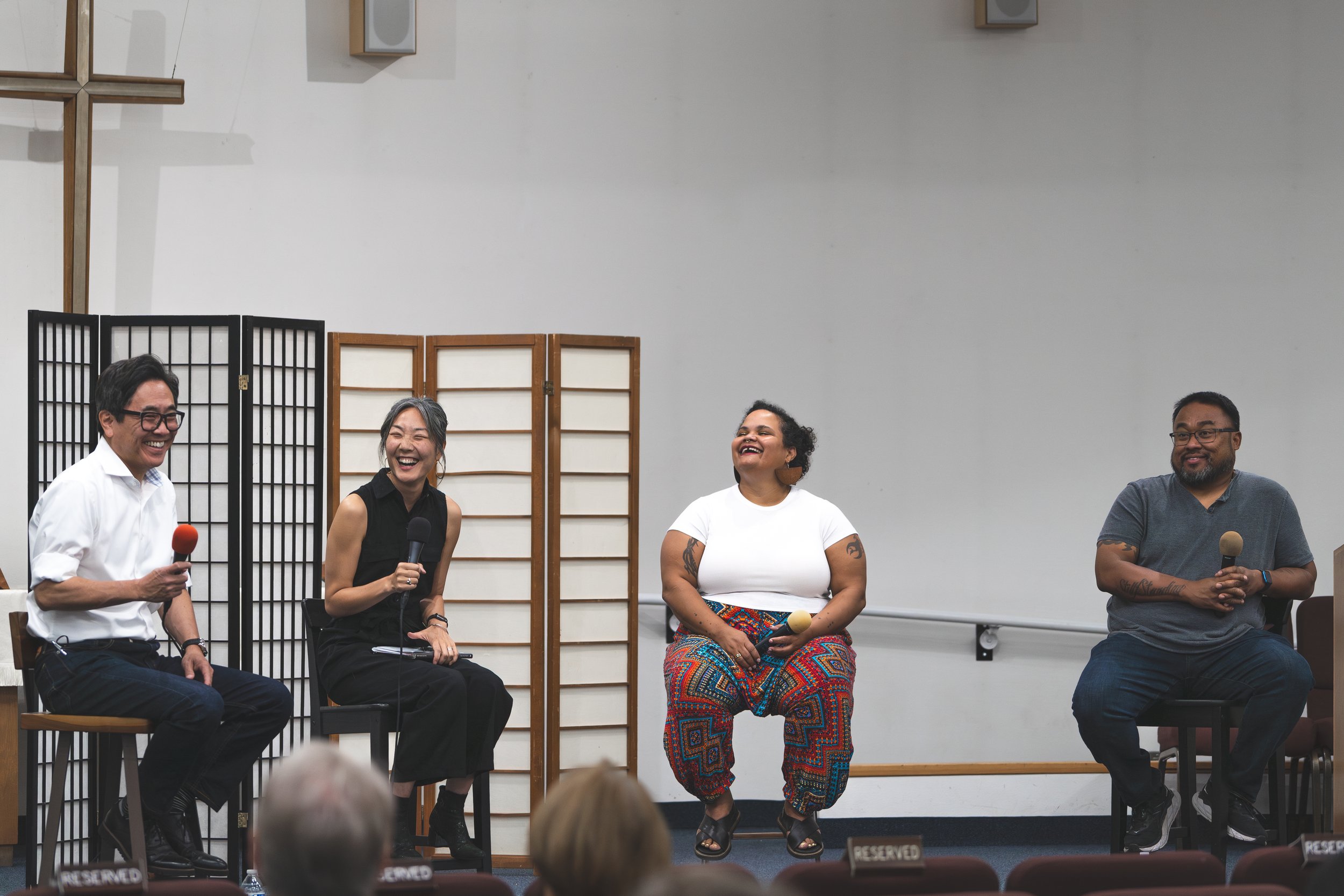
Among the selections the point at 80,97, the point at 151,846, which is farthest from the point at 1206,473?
the point at 80,97

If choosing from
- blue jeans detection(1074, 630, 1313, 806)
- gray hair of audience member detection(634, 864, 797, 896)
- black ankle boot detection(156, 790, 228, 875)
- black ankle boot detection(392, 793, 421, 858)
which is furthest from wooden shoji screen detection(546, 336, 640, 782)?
gray hair of audience member detection(634, 864, 797, 896)

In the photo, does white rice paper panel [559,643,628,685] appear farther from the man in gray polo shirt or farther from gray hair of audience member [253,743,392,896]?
gray hair of audience member [253,743,392,896]

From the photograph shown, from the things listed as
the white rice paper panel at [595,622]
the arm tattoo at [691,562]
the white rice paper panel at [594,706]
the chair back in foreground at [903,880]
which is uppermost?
the arm tattoo at [691,562]

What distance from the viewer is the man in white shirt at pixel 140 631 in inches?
129

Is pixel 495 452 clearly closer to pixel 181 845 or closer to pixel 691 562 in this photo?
pixel 691 562

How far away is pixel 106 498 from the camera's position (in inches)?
135

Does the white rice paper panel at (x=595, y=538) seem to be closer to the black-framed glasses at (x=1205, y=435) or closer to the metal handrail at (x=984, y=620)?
the metal handrail at (x=984, y=620)

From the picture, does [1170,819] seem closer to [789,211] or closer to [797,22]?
[789,211]

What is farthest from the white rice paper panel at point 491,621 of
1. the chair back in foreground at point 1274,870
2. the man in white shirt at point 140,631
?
the chair back in foreground at point 1274,870

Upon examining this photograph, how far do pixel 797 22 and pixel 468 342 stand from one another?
2.10 meters

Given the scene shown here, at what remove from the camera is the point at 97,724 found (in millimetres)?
3215

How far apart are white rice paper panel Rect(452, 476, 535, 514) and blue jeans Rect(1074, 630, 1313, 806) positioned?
5.82 feet

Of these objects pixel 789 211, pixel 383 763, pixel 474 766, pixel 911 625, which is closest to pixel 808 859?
pixel 474 766

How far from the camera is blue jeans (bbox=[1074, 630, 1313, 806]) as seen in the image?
353 centimetres
